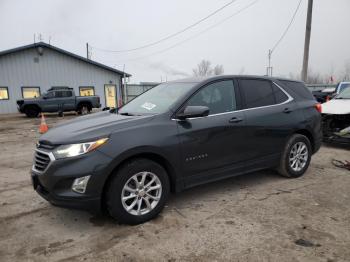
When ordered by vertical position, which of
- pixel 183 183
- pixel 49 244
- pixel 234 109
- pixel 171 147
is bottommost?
pixel 49 244

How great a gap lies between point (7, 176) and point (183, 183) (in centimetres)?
368

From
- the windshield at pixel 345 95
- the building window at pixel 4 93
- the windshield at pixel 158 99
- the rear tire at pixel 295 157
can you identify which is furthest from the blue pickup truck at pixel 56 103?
the rear tire at pixel 295 157

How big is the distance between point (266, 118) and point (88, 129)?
2.69 m

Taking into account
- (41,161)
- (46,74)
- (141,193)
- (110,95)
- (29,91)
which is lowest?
(141,193)

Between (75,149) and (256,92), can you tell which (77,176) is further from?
(256,92)

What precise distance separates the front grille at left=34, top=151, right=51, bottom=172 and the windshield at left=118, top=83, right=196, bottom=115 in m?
1.28

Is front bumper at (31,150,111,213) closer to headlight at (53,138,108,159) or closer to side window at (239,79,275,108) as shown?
headlight at (53,138,108,159)

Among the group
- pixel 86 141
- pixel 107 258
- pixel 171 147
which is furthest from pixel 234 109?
pixel 107 258

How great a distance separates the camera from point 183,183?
3.87m

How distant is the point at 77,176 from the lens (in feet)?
10.4

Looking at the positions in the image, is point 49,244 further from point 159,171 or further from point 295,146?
point 295,146

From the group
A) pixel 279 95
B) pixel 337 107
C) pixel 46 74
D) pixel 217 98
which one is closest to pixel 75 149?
pixel 217 98

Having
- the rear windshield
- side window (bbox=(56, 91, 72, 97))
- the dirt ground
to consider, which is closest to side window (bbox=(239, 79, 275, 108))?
the rear windshield

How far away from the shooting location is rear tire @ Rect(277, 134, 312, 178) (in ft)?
16.5
